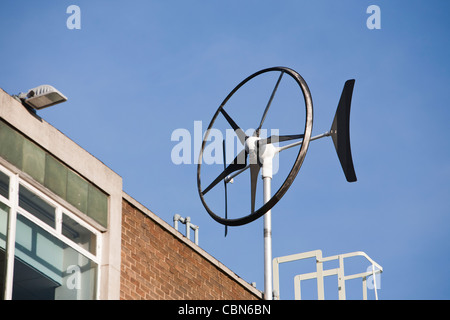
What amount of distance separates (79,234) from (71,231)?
30 cm

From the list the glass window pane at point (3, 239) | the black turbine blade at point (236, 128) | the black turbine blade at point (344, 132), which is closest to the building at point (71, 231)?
the glass window pane at point (3, 239)

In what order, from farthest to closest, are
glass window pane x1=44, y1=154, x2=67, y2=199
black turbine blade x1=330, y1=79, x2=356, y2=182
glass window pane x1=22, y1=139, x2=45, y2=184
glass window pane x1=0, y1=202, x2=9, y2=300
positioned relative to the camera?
black turbine blade x1=330, y1=79, x2=356, y2=182 → glass window pane x1=44, y1=154, x2=67, y2=199 → glass window pane x1=22, y1=139, x2=45, y2=184 → glass window pane x1=0, y1=202, x2=9, y2=300

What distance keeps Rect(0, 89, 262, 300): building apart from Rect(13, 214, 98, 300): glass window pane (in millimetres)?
17

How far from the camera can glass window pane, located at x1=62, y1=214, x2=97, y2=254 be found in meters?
19.7

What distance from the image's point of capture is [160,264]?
22000mm

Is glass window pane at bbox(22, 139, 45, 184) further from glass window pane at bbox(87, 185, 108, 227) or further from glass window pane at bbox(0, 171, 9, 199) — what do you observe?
glass window pane at bbox(87, 185, 108, 227)

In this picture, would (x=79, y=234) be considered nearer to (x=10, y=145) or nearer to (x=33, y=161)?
(x=33, y=161)

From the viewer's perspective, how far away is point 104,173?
21.2 meters

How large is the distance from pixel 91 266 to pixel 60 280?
991mm

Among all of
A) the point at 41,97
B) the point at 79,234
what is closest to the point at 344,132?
the point at 79,234

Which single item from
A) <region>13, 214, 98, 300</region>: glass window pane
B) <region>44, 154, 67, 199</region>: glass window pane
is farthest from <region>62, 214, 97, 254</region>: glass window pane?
<region>44, 154, 67, 199</region>: glass window pane

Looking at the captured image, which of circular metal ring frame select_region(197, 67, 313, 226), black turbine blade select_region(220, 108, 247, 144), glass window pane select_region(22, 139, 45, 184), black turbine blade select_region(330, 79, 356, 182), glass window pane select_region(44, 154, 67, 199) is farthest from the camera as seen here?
black turbine blade select_region(220, 108, 247, 144)
